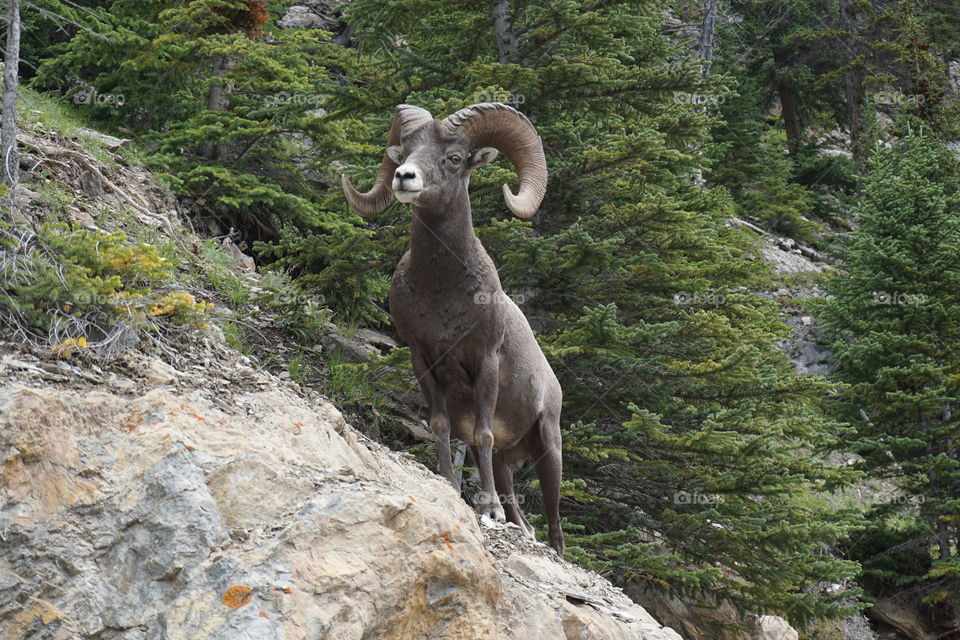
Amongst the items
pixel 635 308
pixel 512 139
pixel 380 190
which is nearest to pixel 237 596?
pixel 380 190

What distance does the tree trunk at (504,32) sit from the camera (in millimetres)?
11930

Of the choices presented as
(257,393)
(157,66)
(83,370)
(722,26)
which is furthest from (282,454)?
(722,26)

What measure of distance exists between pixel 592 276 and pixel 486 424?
5.42 metres

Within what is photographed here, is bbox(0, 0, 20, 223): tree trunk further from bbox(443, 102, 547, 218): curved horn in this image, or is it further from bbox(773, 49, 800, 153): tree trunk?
bbox(773, 49, 800, 153): tree trunk

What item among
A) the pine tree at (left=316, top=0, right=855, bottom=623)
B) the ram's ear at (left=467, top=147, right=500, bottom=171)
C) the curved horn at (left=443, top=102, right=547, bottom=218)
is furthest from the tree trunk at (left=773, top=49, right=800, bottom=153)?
the ram's ear at (left=467, top=147, right=500, bottom=171)

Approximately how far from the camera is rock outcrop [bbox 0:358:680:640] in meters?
3.95

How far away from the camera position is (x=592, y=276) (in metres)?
11.6

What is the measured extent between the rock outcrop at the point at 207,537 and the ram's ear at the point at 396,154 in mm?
2338

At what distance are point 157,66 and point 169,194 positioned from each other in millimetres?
2778

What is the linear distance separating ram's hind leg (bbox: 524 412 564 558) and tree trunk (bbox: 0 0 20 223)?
4077 millimetres

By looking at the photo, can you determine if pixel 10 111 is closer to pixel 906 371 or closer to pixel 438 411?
pixel 438 411

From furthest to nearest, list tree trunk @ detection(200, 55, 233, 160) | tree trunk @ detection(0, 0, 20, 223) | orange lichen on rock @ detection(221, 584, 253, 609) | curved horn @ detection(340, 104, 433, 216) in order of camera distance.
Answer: tree trunk @ detection(200, 55, 233, 160)
curved horn @ detection(340, 104, 433, 216)
tree trunk @ detection(0, 0, 20, 223)
orange lichen on rock @ detection(221, 584, 253, 609)

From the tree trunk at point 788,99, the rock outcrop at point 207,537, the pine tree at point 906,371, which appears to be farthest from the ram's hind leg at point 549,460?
the tree trunk at point 788,99

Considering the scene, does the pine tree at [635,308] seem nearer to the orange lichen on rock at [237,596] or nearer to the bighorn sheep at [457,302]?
the bighorn sheep at [457,302]
